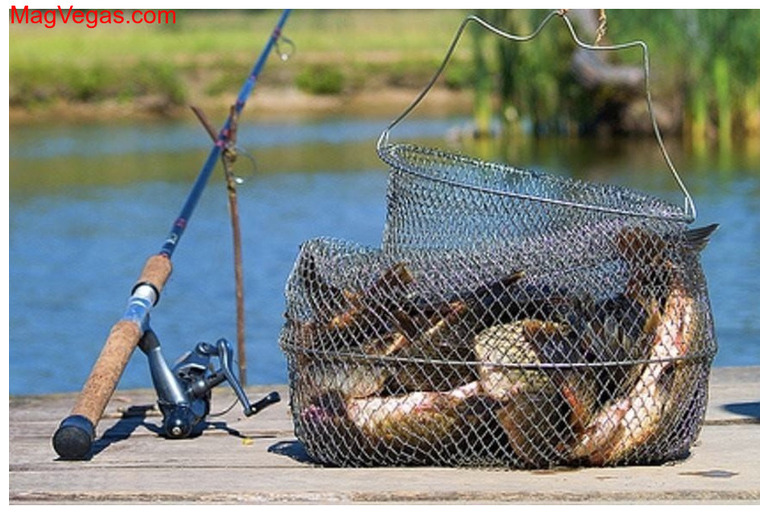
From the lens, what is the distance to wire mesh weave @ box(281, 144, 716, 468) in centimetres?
436

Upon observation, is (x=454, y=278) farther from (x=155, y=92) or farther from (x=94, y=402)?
(x=155, y=92)

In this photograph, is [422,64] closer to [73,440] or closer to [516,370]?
[73,440]

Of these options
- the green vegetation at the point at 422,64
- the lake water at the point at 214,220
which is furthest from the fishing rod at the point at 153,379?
the green vegetation at the point at 422,64

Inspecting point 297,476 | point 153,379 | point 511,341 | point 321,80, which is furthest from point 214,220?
point 321,80

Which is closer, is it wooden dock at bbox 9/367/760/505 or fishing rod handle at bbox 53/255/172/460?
wooden dock at bbox 9/367/760/505

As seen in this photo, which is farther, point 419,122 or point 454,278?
point 419,122

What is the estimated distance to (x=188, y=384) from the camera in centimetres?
517

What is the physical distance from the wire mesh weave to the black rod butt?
22.2 inches

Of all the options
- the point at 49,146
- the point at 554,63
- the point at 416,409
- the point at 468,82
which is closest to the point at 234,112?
the point at 416,409

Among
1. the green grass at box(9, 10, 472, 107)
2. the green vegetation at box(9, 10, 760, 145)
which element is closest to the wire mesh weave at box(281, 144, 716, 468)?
the green vegetation at box(9, 10, 760, 145)

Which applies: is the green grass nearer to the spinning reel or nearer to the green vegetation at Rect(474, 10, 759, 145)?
the green vegetation at Rect(474, 10, 759, 145)

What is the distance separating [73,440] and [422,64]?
31194 millimetres

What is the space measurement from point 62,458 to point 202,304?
836 centimetres

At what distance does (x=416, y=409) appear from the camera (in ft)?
14.4
